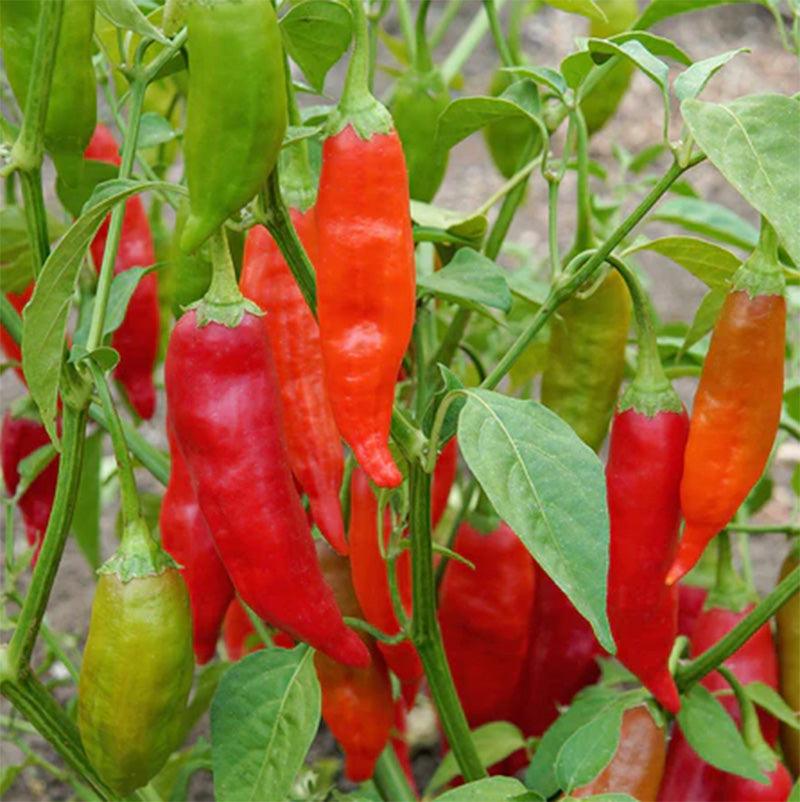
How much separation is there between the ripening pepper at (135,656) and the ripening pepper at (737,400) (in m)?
0.43

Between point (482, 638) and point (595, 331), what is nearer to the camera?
point (595, 331)

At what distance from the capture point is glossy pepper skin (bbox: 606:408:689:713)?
1289mm

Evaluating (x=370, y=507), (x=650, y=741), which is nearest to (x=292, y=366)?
(x=370, y=507)

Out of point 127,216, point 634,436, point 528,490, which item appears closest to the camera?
point 528,490

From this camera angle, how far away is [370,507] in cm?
136

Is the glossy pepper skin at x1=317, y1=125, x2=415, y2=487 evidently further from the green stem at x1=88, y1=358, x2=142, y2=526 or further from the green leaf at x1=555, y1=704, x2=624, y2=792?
the green leaf at x1=555, y1=704, x2=624, y2=792

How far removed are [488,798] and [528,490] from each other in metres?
0.30

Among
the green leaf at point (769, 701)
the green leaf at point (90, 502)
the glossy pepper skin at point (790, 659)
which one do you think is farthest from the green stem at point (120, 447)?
the glossy pepper skin at point (790, 659)

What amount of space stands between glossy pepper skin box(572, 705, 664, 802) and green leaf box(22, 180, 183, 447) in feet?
2.39

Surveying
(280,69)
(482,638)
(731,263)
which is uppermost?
(280,69)

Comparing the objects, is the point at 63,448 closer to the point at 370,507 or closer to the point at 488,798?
the point at 370,507

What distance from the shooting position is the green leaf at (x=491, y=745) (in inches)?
63.9

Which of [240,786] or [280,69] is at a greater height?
[280,69]

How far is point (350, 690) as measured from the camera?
1.51 meters
